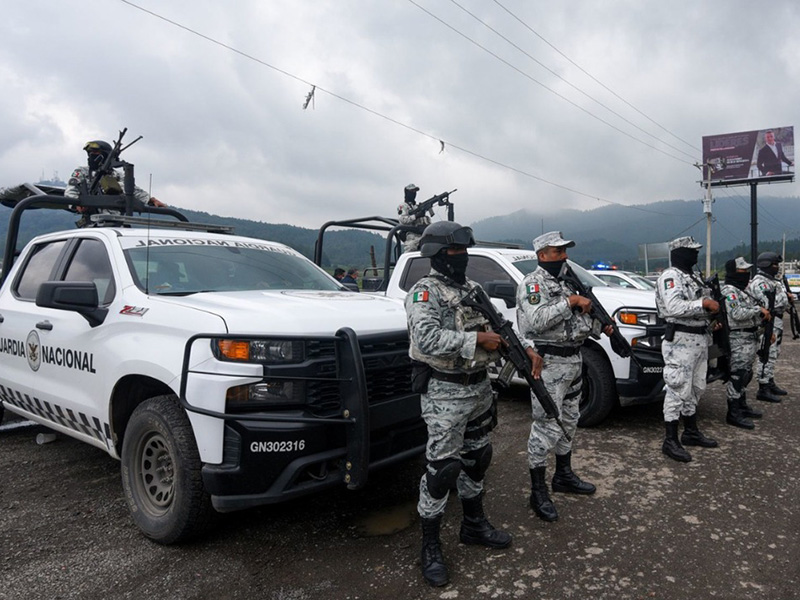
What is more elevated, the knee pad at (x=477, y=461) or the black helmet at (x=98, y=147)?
the black helmet at (x=98, y=147)

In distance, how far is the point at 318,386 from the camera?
8.80 ft

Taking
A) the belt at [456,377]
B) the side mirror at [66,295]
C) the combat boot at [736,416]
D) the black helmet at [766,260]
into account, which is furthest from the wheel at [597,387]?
the side mirror at [66,295]

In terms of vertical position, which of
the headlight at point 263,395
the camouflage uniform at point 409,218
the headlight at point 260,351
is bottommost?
the headlight at point 263,395

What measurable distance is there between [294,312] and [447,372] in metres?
0.86

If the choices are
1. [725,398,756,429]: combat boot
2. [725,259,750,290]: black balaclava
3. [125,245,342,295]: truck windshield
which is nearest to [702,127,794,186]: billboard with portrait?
[725,259,750,290]: black balaclava

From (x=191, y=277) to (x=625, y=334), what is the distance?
373cm

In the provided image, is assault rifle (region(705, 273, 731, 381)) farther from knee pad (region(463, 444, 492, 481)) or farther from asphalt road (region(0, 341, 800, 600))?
knee pad (region(463, 444, 492, 481))

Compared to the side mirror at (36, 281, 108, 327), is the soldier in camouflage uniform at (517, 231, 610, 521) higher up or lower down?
lower down

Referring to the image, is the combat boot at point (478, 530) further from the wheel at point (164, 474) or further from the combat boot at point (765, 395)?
the combat boot at point (765, 395)

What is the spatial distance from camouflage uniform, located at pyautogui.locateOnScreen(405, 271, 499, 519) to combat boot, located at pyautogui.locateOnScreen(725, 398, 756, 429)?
3428 millimetres

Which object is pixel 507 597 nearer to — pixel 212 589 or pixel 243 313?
pixel 212 589

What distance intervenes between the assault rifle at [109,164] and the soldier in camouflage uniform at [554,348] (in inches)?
194

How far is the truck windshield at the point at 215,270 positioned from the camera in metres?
3.36

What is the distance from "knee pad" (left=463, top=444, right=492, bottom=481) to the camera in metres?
2.79
